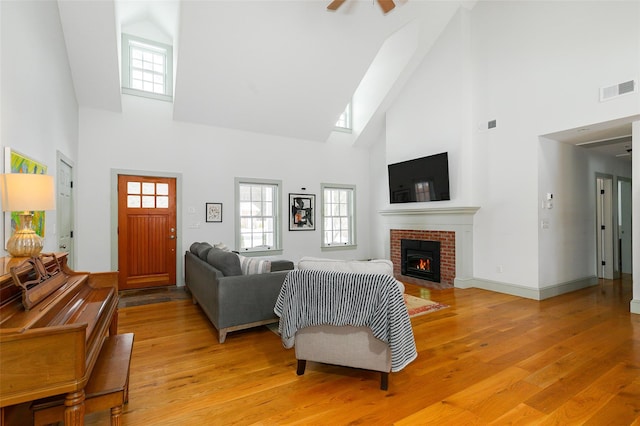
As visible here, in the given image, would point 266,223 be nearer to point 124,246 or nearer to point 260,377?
point 124,246

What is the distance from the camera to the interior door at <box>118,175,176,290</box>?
5.41 m

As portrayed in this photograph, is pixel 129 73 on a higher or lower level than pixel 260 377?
higher

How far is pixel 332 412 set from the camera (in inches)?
80.1

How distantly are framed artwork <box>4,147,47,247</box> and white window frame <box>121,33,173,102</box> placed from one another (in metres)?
2.92

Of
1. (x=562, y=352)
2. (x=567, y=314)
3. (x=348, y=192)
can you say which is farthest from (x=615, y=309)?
(x=348, y=192)

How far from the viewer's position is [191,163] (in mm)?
5938

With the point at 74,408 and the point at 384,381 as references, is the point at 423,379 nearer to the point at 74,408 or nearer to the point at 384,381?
the point at 384,381

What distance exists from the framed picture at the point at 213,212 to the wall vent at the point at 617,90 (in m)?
6.05

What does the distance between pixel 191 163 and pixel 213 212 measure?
994 millimetres

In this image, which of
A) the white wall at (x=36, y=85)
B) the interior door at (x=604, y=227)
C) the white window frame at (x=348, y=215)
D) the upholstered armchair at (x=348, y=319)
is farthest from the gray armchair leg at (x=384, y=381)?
the interior door at (x=604, y=227)

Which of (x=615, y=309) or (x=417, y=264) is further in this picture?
(x=417, y=264)

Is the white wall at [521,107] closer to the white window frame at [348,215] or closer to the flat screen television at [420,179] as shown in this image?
the flat screen television at [420,179]

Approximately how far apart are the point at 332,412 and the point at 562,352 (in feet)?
7.56

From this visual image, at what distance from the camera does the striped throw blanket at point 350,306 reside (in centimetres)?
212
